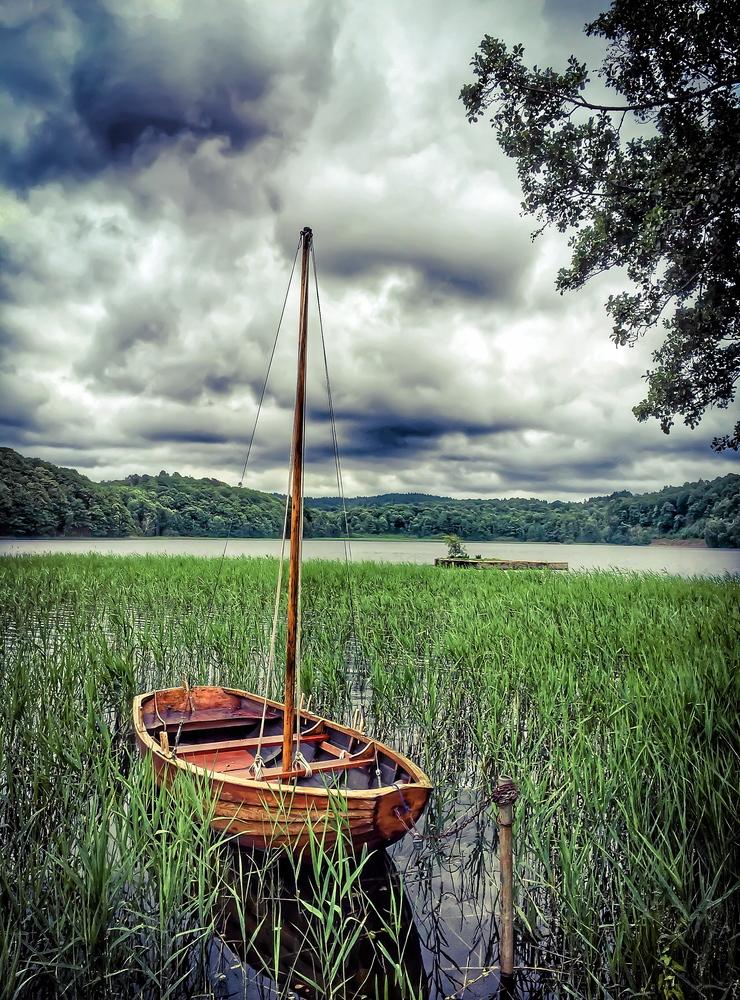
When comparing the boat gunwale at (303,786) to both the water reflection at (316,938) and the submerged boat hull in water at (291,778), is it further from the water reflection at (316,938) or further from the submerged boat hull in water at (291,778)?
the water reflection at (316,938)

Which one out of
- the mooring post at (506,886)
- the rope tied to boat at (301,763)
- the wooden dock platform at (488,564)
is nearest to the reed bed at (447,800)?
the mooring post at (506,886)

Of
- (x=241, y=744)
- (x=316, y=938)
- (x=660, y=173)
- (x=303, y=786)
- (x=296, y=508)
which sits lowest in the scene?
(x=316, y=938)

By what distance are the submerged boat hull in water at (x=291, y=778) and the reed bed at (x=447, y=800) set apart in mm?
263

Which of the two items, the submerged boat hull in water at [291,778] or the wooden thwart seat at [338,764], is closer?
the submerged boat hull in water at [291,778]

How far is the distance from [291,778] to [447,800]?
4.90ft

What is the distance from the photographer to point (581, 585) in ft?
56.4

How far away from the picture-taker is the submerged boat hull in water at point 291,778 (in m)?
4.56

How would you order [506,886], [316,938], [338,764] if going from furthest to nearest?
[338,764] < [316,938] < [506,886]

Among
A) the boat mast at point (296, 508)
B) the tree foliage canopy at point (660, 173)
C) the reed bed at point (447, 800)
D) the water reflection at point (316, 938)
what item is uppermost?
the tree foliage canopy at point (660, 173)

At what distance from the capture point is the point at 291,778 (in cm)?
531

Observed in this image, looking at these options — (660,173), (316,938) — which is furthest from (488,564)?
(316,938)

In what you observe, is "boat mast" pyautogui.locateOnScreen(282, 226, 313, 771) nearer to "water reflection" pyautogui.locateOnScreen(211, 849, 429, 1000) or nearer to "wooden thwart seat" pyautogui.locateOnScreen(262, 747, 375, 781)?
"wooden thwart seat" pyautogui.locateOnScreen(262, 747, 375, 781)

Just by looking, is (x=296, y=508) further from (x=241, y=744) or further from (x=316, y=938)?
(x=316, y=938)

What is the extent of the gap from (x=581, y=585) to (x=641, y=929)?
14268 millimetres
